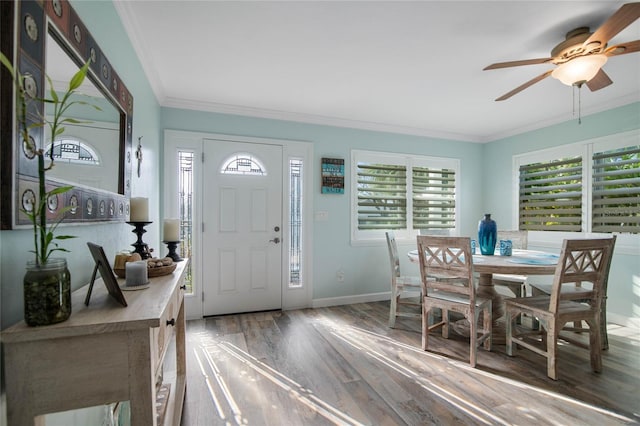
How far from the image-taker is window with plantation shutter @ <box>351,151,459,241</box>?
3.91m

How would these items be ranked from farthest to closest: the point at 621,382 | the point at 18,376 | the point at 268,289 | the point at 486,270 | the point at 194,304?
the point at 268,289 → the point at 194,304 → the point at 486,270 → the point at 621,382 → the point at 18,376

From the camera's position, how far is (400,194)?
13.5 feet

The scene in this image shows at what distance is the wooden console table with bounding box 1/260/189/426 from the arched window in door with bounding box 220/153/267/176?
8.56 ft

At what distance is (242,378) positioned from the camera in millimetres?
2055

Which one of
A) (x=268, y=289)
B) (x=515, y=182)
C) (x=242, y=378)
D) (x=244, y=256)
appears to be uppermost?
(x=515, y=182)

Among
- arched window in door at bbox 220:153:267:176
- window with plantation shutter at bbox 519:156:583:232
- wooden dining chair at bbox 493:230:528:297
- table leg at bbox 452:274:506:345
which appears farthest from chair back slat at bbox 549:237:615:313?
arched window in door at bbox 220:153:267:176

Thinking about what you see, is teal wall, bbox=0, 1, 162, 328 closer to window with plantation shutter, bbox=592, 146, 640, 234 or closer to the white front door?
the white front door

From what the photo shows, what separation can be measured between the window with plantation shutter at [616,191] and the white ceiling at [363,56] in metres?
0.58

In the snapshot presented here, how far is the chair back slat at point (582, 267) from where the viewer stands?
6.59 ft

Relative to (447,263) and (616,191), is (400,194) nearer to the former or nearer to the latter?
(447,263)

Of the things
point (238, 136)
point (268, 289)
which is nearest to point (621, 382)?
point (268, 289)

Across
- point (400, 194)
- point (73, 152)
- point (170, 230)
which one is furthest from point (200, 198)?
point (400, 194)

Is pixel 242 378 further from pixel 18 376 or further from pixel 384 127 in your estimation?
pixel 384 127

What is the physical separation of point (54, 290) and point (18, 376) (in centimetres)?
22
